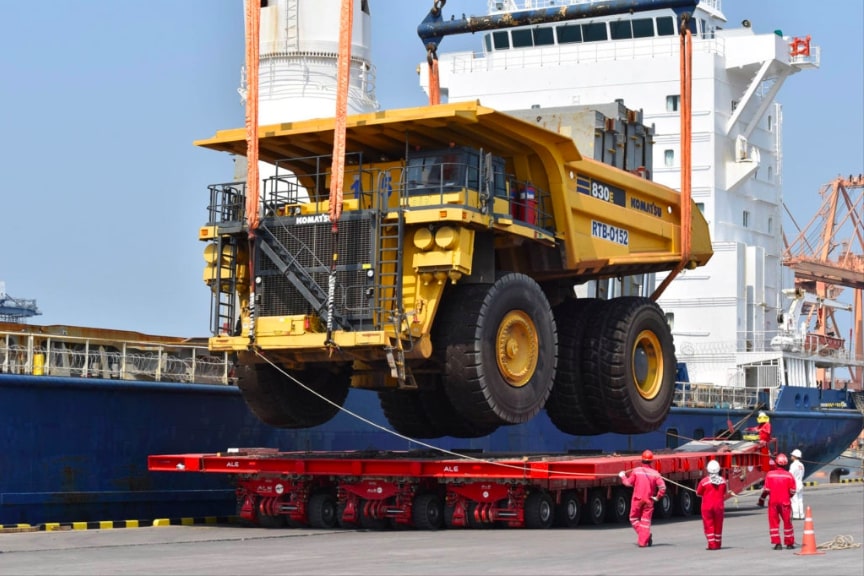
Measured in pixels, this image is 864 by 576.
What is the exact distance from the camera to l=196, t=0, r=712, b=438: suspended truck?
613 inches

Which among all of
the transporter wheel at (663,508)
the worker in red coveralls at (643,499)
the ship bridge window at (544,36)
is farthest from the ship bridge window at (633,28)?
the worker in red coveralls at (643,499)

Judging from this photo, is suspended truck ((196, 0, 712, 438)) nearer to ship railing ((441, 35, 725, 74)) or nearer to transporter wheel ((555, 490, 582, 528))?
transporter wheel ((555, 490, 582, 528))

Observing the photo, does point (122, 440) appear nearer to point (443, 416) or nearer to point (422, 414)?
point (422, 414)

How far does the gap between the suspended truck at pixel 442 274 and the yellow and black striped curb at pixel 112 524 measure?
6.55 ft

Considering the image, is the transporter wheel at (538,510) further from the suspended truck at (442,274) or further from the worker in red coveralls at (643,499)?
the worker in red coveralls at (643,499)

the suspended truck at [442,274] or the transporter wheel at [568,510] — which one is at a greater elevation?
the suspended truck at [442,274]

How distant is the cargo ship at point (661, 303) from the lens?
792 inches

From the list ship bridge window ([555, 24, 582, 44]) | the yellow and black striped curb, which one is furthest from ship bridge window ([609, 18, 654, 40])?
the yellow and black striped curb

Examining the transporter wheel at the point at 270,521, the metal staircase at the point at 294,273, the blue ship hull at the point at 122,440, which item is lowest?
the transporter wheel at the point at 270,521

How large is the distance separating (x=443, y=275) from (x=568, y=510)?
3.51 metres

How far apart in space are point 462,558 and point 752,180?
2533cm

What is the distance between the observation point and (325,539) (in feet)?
50.2

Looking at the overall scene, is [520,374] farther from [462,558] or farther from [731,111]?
[731,111]

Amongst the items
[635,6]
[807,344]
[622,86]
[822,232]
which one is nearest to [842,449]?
[807,344]
